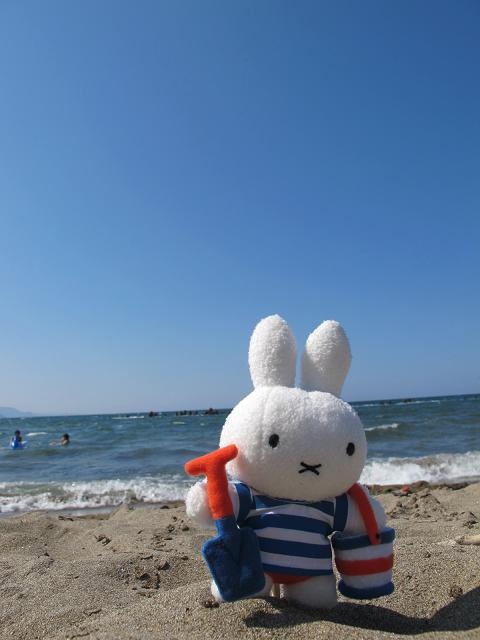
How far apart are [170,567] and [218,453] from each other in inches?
78.9

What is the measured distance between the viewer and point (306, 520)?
91.3 inches

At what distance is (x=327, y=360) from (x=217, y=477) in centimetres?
82

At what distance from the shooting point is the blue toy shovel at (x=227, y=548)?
211 cm

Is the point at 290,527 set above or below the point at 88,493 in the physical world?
above

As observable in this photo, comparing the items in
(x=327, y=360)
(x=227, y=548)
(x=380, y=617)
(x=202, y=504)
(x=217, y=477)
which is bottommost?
(x=380, y=617)

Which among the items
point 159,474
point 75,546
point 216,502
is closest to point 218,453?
point 216,502

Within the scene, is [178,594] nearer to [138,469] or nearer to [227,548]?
[227,548]

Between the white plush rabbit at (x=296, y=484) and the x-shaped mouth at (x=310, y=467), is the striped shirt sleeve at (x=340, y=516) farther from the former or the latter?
the x-shaped mouth at (x=310, y=467)

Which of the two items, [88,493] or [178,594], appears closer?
[178,594]

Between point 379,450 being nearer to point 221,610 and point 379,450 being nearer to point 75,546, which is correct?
point 75,546

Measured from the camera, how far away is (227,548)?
6.99 feet

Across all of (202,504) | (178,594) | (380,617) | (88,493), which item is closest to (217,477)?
(202,504)

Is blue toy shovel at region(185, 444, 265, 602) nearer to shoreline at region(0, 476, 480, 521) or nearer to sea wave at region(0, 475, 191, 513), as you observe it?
shoreline at region(0, 476, 480, 521)

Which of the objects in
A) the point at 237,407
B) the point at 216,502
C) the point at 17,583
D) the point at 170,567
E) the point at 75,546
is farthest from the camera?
the point at 75,546
